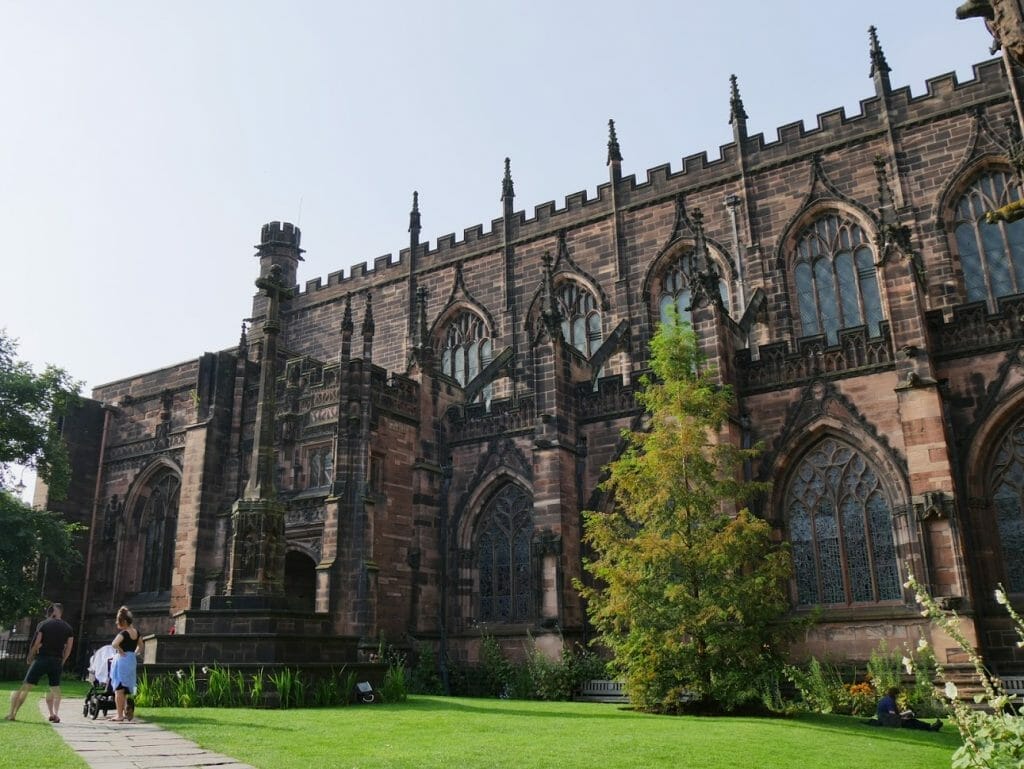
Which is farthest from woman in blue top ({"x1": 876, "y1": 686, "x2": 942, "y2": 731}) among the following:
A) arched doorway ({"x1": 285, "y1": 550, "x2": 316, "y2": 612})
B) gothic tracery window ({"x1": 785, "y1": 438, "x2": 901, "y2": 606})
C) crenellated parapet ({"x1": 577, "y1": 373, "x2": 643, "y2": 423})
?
arched doorway ({"x1": 285, "y1": 550, "x2": 316, "y2": 612})

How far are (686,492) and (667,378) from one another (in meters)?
2.51

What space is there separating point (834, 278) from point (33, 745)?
23017 mm

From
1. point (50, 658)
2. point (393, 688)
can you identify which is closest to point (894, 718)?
point (393, 688)

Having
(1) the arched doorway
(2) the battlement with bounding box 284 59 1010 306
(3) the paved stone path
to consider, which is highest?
(2) the battlement with bounding box 284 59 1010 306

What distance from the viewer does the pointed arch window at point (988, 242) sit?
75.8ft

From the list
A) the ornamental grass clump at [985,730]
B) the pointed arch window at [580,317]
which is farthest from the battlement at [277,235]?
the ornamental grass clump at [985,730]

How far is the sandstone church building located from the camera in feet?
59.1

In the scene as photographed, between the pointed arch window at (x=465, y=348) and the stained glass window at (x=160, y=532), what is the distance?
401 inches

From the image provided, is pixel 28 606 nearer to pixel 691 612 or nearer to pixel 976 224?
pixel 691 612

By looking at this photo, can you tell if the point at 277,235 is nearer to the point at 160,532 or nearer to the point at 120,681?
the point at 160,532

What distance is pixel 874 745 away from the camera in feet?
36.7

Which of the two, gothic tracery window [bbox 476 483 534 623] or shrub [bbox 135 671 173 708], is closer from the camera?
shrub [bbox 135 671 173 708]

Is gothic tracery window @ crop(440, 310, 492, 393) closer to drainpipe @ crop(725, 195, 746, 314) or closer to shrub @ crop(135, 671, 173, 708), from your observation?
drainpipe @ crop(725, 195, 746, 314)

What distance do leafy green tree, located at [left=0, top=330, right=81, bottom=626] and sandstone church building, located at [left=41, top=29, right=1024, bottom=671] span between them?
2.89 metres
